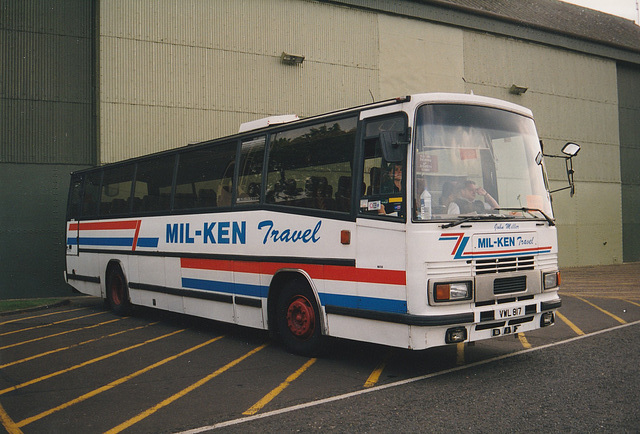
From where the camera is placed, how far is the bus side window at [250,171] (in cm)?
877

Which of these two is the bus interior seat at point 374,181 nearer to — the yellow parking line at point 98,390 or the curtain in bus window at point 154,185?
the yellow parking line at point 98,390

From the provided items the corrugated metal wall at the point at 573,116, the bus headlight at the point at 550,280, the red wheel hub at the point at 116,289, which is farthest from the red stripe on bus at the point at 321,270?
the corrugated metal wall at the point at 573,116

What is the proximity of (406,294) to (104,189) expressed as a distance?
8251 mm

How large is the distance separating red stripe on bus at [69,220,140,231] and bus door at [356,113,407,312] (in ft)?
19.0

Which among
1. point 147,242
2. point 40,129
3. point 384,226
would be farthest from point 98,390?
point 40,129

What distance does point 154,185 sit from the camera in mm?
11211

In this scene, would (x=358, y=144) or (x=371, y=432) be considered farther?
(x=358, y=144)

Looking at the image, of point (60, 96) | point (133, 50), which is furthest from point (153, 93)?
point (60, 96)

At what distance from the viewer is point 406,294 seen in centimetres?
655

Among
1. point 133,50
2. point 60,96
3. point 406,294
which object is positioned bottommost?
point 406,294

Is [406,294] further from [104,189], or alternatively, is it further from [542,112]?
[542,112]

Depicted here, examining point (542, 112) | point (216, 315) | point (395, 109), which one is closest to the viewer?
point (395, 109)

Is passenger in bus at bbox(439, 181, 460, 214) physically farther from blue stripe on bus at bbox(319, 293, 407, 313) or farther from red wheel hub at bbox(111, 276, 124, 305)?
red wheel hub at bbox(111, 276, 124, 305)

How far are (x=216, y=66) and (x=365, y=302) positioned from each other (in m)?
12.3
